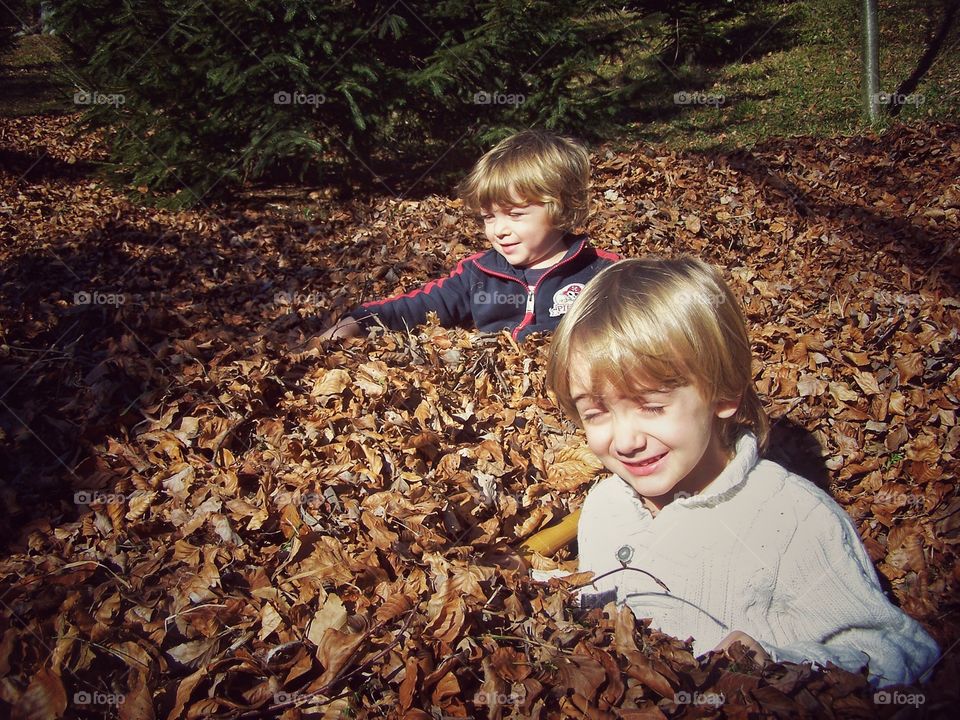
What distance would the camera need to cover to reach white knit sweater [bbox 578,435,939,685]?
161 cm

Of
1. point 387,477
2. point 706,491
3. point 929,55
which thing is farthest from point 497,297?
point 929,55

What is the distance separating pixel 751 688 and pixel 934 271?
12.8ft

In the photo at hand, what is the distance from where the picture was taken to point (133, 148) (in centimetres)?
753

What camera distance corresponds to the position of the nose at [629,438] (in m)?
1.83

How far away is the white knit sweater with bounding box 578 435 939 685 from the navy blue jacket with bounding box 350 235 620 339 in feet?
6.30

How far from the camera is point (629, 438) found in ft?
6.00

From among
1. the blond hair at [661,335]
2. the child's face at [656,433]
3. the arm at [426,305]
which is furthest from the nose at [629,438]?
the arm at [426,305]

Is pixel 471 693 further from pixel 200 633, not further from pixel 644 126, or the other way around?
pixel 644 126

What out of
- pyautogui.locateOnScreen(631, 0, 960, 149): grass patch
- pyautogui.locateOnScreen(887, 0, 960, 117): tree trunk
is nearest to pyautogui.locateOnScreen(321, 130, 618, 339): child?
pyautogui.locateOnScreen(631, 0, 960, 149): grass patch

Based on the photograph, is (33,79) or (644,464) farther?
(33,79)

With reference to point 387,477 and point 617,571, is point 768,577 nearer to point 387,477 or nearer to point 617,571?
point 617,571

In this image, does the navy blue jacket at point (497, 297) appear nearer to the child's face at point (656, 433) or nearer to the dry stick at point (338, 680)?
the child's face at point (656, 433)

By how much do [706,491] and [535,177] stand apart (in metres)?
2.08

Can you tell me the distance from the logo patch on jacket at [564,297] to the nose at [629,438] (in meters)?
1.89
